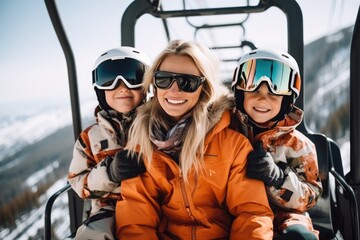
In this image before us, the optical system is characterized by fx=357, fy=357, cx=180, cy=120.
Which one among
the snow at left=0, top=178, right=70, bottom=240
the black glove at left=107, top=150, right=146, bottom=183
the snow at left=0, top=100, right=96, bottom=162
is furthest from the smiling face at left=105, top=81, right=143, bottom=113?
the snow at left=0, top=100, right=96, bottom=162

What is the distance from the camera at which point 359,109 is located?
1.91 m

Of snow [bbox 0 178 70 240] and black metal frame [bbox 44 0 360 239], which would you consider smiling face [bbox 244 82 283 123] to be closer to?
black metal frame [bbox 44 0 360 239]

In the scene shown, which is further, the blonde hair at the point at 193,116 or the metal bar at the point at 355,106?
the metal bar at the point at 355,106

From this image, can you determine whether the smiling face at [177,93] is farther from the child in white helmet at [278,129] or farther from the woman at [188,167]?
the child in white helmet at [278,129]

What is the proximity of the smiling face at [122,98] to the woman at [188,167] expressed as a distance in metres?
0.20

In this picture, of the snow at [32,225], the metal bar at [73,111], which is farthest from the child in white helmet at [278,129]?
the snow at [32,225]

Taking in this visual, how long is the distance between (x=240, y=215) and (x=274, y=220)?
0.22 m

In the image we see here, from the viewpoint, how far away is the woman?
1365 millimetres

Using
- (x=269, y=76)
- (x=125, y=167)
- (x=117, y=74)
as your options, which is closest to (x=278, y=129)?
(x=269, y=76)

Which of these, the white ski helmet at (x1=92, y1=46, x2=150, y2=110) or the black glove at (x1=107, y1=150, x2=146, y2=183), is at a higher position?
the white ski helmet at (x1=92, y1=46, x2=150, y2=110)

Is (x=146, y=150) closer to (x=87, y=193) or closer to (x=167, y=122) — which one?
(x=167, y=122)

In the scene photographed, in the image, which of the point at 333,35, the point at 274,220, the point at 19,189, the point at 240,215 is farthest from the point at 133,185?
the point at 333,35

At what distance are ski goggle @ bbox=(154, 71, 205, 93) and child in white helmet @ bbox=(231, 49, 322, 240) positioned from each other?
0.82ft

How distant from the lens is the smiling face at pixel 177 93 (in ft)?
4.58
